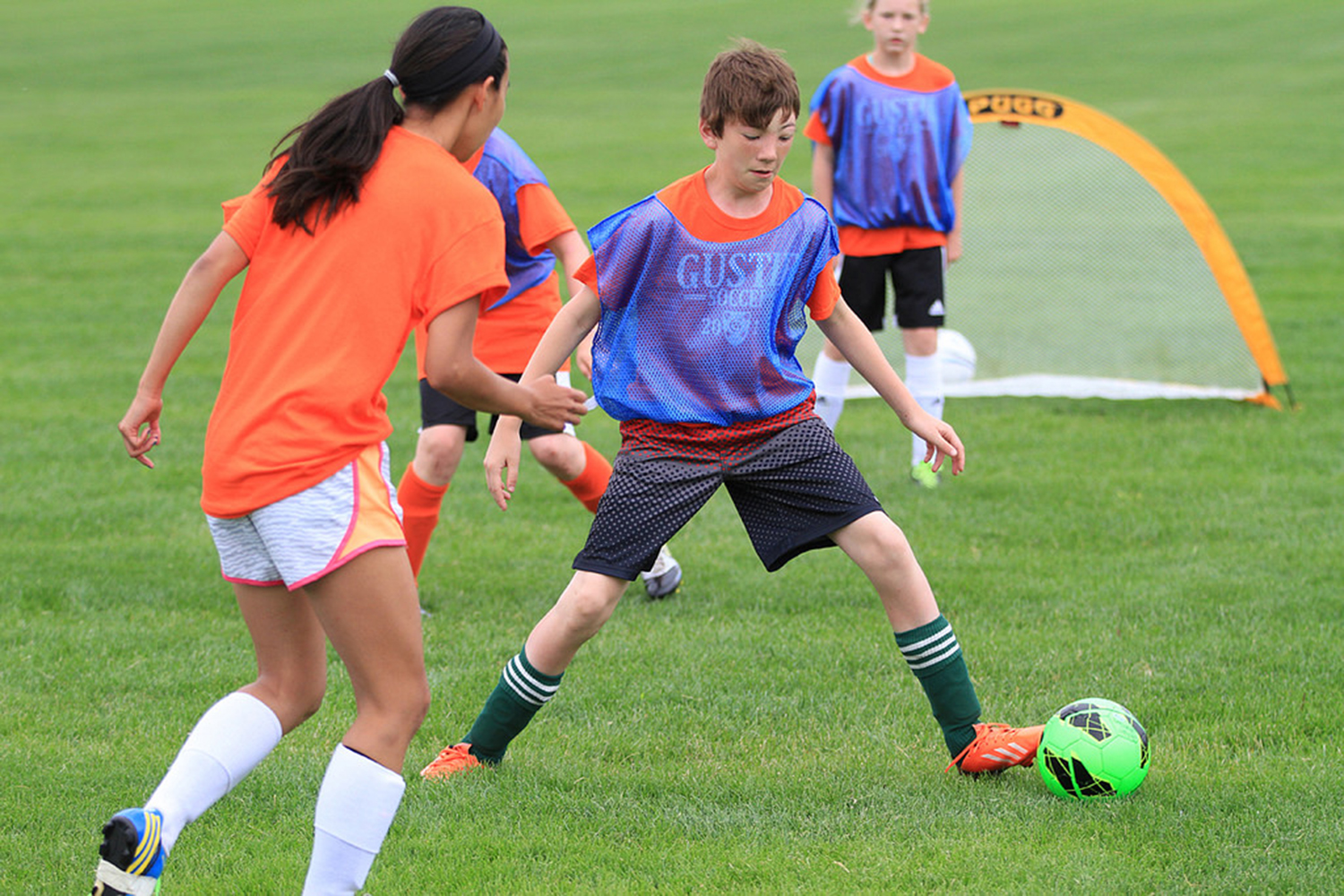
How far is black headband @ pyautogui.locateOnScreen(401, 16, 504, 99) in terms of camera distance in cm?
291

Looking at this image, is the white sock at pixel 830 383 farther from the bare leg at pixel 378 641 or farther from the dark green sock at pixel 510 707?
the bare leg at pixel 378 641

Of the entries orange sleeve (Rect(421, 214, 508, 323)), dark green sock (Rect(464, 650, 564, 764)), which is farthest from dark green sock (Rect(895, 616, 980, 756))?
orange sleeve (Rect(421, 214, 508, 323))

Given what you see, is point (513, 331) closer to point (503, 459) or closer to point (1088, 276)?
point (503, 459)

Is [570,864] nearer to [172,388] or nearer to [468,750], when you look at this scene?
[468,750]

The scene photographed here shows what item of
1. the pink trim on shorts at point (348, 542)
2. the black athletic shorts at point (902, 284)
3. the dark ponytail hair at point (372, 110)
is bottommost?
the black athletic shorts at point (902, 284)

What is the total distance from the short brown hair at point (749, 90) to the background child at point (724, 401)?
0.01 meters

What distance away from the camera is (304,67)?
3803 centimetres

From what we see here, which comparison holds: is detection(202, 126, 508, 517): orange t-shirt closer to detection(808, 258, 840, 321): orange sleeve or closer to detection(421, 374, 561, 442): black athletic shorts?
detection(808, 258, 840, 321): orange sleeve

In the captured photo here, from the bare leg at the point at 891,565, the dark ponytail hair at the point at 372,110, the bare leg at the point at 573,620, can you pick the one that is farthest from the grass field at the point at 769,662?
the dark ponytail hair at the point at 372,110

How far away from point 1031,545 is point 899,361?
3.12 metres

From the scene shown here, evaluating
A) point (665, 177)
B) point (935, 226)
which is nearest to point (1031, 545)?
point (935, 226)

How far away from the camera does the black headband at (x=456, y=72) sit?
2.91 m

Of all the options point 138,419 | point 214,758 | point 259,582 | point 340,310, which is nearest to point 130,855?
point 214,758

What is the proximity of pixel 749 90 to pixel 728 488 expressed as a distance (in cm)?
99
